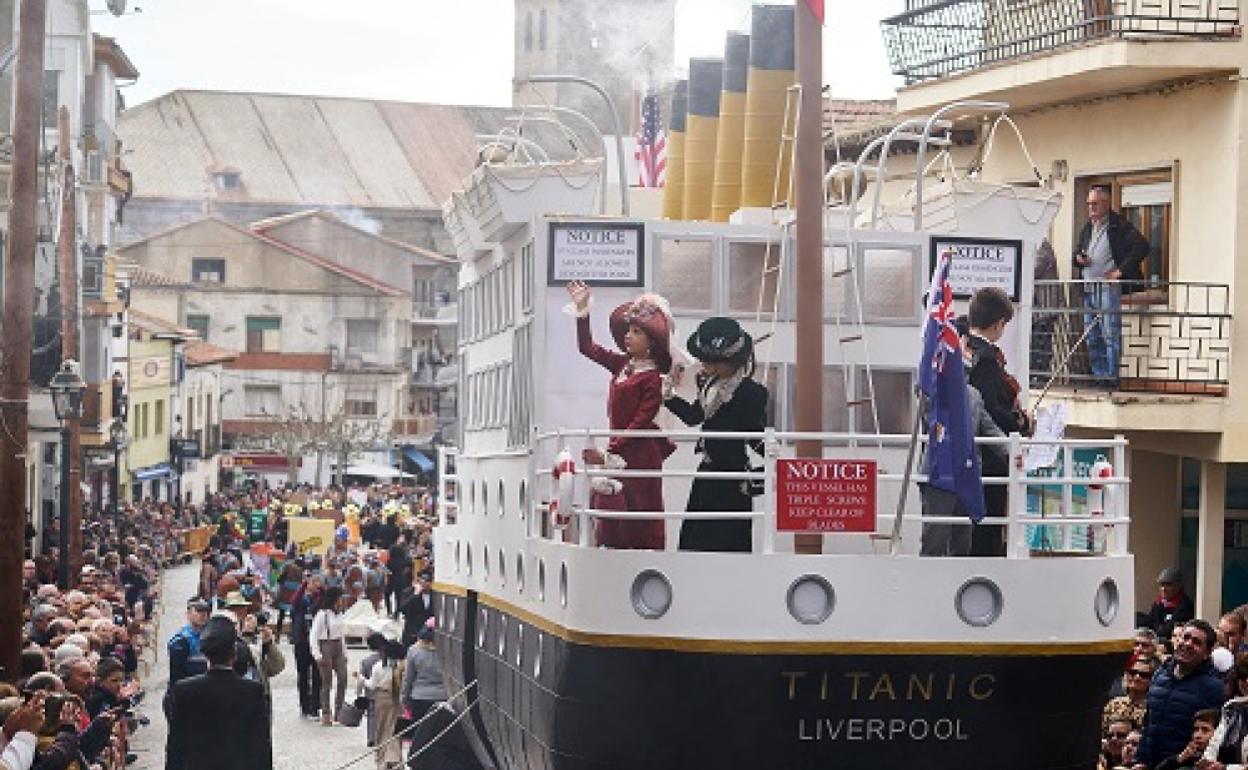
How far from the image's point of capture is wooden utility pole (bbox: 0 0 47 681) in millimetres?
22188

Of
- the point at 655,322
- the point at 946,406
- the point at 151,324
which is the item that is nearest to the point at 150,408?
the point at 151,324

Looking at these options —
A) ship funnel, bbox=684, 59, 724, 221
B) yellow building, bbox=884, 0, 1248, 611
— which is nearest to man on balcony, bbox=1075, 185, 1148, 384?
yellow building, bbox=884, 0, 1248, 611

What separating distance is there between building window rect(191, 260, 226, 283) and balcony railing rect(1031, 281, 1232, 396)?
3213 inches

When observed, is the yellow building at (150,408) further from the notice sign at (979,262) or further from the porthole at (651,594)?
the porthole at (651,594)

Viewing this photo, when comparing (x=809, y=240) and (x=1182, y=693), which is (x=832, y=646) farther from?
(x=809, y=240)

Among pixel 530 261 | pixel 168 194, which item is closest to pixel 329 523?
pixel 530 261

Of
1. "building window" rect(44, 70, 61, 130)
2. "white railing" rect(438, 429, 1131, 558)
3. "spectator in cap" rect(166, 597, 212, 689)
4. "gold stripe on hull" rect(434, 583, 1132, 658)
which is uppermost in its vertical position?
"building window" rect(44, 70, 61, 130)

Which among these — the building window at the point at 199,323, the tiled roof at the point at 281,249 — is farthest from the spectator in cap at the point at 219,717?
the building window at the point at 199,323

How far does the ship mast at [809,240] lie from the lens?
15.7 metres

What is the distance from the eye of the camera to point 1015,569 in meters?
15.1

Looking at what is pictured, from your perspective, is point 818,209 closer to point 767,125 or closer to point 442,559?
point 767,125

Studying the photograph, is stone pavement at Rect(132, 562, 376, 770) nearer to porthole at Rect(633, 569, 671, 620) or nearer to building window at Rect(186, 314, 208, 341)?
porthole at Rect(633, 569, 671, 620)

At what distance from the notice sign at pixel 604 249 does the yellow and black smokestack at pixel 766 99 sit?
2.24m

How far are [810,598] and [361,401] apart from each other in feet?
A: 307
